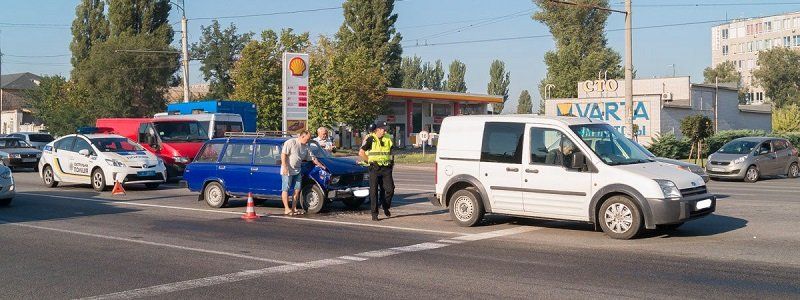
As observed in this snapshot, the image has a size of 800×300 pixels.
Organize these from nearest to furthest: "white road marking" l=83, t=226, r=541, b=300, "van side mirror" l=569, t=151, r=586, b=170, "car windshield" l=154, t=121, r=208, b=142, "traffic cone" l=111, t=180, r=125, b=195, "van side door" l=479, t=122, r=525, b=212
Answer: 1. "white road marking" l=83, t=226, r=541, b=300
2. "van side mirror" l=569, t=151, r=586, b=170
3. "van side door" l=479, t=122, r=525, b=212
4. "traffic cone" l=111, t=180, r=125, b=195
5. "car windshield" l=154, t=121, r=208, b=142

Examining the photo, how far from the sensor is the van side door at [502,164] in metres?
12.0

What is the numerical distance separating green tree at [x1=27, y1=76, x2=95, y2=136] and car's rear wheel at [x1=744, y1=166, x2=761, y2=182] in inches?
1741

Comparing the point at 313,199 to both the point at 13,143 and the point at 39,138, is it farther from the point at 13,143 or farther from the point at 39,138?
the point at 39,138

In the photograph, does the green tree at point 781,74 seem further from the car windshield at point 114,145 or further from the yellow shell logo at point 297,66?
the car windshield at point 114,145

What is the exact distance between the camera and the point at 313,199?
14641mm

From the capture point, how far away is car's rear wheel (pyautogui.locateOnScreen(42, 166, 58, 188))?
21578mm

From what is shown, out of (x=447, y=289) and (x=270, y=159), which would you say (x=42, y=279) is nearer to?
(x=447, y=289)

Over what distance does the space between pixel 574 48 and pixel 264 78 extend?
33457mm

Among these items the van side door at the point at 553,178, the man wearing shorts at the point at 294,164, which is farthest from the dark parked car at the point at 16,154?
the van side door at the point at 553,178

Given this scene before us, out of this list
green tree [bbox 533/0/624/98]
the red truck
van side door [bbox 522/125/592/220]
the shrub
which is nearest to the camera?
van side door [bbox 522/125/592/220]

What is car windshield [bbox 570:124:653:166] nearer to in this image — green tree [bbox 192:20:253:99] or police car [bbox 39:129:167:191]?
police car [bbox 39:129:167:191]

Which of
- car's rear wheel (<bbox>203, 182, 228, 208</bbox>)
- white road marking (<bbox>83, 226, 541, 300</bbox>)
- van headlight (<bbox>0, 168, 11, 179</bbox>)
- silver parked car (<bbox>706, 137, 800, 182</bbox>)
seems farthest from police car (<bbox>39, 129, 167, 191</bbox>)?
silver parked car (<bbox>706, 137, 800, 182</bbox>)

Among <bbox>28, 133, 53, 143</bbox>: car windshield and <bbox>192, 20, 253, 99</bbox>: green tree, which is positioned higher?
<bbox>192, 20, 253, 99</bbox>: green tree

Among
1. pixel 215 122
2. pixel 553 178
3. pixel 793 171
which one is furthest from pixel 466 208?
pixel 793 171
